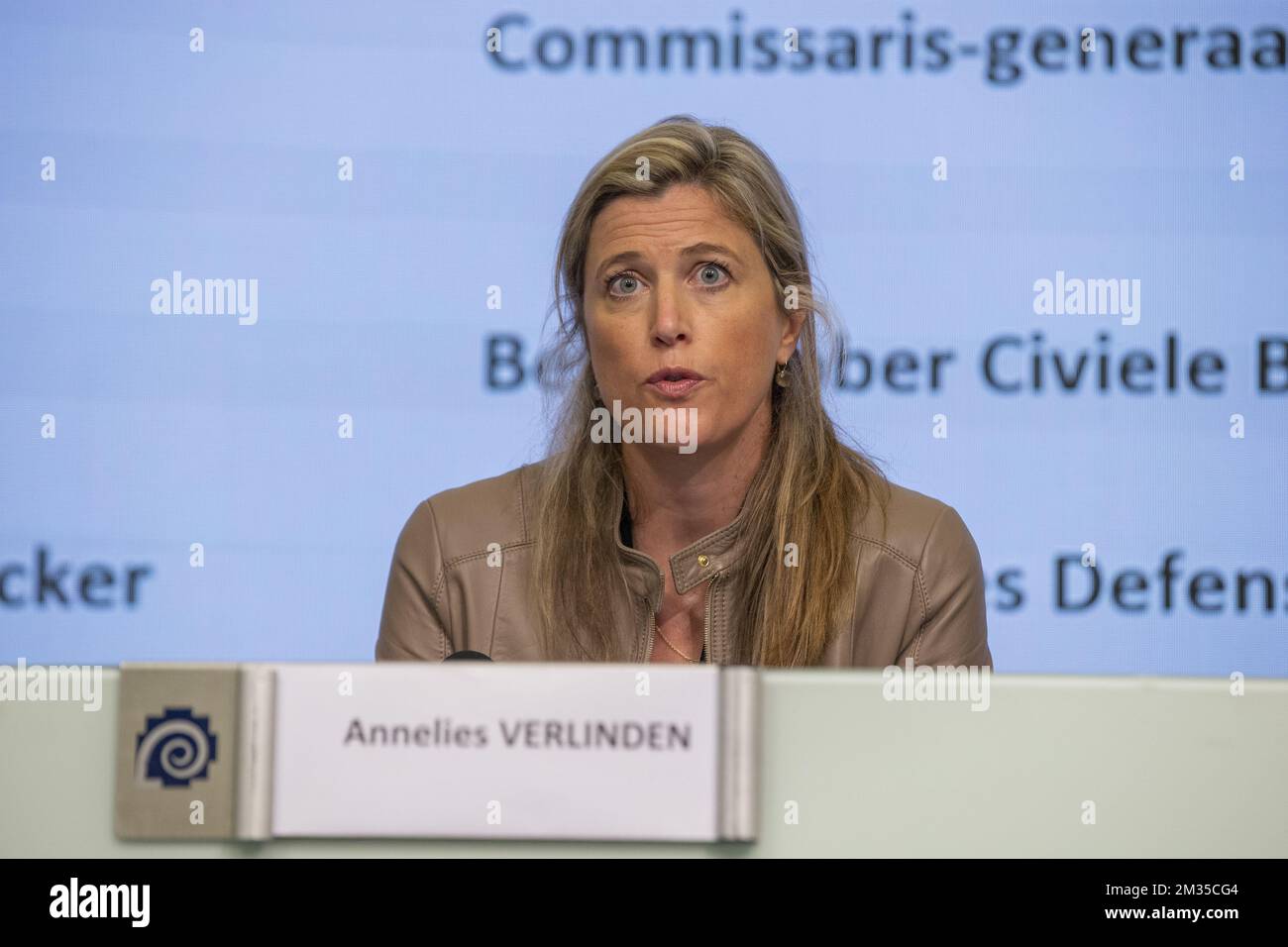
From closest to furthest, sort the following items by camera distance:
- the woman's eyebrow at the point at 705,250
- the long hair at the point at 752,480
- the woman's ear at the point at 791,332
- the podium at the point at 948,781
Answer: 1. the podium at the point at 948,781
2. the long hair at the point at 752,480
3. the woman's eyebrow at the point at 705,250
4. the woman's ear at the point at 791,332

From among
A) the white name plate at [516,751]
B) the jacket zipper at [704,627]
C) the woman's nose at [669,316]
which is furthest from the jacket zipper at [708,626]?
the white name plate at [516,751]

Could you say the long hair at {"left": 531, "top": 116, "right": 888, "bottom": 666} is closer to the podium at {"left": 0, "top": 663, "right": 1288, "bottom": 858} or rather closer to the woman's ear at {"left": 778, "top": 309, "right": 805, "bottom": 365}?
the woman's ear at {"left": 778, "top": 309, "right": 805, "bottom": 365}

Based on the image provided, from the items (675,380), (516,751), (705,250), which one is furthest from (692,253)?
(516,751)

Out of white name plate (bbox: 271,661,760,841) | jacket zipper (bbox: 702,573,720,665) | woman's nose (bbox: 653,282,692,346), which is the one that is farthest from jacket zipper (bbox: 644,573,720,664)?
white name plate (bbox: 271,661,760,841)

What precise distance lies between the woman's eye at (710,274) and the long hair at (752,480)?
69 millimetres

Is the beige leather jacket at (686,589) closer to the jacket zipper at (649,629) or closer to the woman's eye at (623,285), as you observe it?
the jacket zipper at (649,629)

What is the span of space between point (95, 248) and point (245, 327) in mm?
296

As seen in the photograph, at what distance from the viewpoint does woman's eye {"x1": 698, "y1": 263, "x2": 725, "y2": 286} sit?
4.83 ft

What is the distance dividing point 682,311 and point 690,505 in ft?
0.70


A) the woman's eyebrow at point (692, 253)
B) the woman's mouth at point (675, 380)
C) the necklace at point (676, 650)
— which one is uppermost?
the woman's eyebrow at point (692, 253)

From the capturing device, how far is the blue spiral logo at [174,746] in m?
0.57

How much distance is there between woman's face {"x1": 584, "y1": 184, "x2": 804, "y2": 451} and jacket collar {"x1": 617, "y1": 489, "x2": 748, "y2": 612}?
11cm

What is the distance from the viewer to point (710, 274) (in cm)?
147

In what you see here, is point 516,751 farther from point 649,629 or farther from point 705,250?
point 705,250
